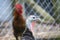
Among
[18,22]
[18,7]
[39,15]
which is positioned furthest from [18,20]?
[39,15]

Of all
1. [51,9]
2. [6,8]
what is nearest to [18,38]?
[6,8]

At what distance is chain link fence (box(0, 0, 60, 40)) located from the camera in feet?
A: 6.81

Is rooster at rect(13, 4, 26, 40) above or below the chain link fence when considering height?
below

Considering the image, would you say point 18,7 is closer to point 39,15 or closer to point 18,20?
point 18,20

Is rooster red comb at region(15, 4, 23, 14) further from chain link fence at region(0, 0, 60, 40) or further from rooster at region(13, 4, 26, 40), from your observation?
chain link fence at region(0, 0, 60, 40)

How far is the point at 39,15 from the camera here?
2369 mm

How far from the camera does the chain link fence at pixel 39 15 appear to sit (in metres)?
2.07

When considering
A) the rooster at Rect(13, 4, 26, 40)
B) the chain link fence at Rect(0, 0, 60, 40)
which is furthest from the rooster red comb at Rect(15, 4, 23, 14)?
the chain link fence at Rect(0, 0, 60, 40)

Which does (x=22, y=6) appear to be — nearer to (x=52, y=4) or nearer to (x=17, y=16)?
(x=17, y=16)

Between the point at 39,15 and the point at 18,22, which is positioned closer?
the point at 18,22

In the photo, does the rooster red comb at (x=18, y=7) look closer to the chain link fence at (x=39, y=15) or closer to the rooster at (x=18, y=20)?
the rooster at (x=18, y=20)

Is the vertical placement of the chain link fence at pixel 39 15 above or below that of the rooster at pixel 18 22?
above

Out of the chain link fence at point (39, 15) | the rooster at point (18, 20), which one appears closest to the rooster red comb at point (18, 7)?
the rooster at point (18, 20)

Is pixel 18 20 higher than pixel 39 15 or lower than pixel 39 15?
lower
